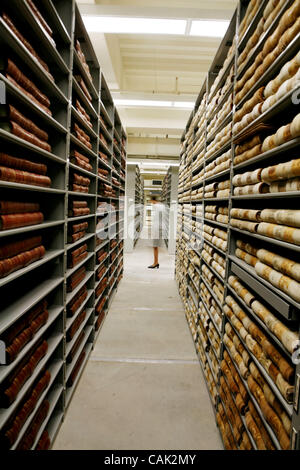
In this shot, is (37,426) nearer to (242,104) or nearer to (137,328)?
(137,328)

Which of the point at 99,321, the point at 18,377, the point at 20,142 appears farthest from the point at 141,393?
the point at 20,142

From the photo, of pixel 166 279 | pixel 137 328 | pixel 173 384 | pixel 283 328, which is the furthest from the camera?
pixel 166 279

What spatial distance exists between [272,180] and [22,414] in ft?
6.55

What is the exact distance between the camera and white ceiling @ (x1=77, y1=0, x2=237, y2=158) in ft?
8.50

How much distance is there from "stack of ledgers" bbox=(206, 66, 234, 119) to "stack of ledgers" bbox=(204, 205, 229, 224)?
44.0 inches

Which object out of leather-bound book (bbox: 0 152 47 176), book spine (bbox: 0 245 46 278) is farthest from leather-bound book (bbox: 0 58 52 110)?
book spine (bbox: 0 245 46 278)

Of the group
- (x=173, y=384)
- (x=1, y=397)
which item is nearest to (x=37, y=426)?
(x=1, y=397)

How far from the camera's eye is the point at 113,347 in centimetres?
359

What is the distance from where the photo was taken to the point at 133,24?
8.87 feet

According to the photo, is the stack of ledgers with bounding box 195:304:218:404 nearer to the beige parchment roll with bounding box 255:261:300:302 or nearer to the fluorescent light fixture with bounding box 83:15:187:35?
the beige parchment roll with bounding box 255:261:300:302

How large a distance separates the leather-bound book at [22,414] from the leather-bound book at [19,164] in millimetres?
1407

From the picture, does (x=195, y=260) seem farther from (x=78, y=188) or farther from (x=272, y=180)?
(x=272, y=180)

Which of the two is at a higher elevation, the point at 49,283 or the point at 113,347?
the point at 49,283
